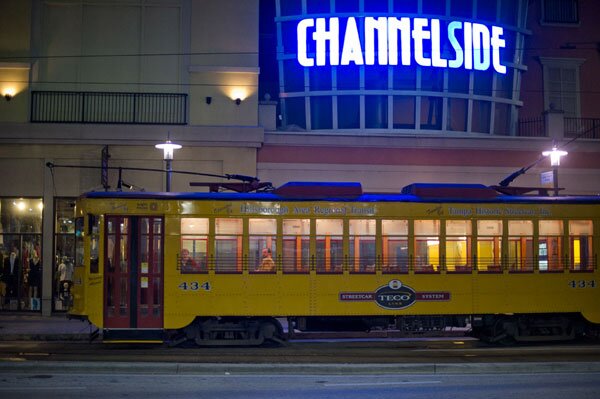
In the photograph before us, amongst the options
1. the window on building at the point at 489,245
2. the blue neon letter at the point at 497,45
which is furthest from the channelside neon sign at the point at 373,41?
the window on building at the point at 489,245

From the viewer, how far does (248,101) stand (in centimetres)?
2272

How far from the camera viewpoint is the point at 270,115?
23.5 metres

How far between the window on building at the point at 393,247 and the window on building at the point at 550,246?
120 inches

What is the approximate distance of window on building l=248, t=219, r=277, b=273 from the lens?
15.1 metres

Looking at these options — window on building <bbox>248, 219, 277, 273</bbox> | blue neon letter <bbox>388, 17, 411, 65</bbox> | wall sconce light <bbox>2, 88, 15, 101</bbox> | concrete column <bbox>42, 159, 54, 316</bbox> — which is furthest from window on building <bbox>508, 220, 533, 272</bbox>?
wall sconce light <bbox>2, 88, 15, 101</bbox>

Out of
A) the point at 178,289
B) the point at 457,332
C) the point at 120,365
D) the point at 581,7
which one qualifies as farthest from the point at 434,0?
the point at 120,365

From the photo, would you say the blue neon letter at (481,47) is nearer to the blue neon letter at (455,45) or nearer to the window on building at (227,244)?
the blue neon letter at (455,45)

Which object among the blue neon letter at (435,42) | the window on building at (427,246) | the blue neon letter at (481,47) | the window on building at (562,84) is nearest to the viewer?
the window on building at (427,246)

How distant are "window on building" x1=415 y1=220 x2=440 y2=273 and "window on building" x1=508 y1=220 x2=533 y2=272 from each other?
5.32 ft

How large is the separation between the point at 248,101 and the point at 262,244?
856 cm

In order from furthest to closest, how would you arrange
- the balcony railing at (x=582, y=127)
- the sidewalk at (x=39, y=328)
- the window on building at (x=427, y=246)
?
the balcony railing at (x=582, y=127)
the sidewalk at (x=39, y=328)
the window on building at (x=427, y=246)

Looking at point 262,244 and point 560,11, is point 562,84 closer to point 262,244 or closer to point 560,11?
point 560,11

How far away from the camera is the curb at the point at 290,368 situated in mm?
12438

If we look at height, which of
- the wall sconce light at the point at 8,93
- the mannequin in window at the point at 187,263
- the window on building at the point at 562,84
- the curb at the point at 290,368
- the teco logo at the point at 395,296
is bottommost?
the curb at the point at 290,368
